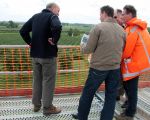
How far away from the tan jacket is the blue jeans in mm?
104

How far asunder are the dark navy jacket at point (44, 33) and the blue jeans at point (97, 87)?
770 millimetres

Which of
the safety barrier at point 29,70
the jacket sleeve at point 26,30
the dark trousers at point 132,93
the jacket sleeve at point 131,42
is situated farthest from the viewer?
the safety barrier at point 29,70

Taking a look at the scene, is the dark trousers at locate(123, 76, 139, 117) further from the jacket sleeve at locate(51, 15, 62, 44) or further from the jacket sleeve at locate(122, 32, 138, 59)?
the jacket sleeve at locate(51, 15, 62, 44)

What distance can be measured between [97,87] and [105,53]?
515 mm

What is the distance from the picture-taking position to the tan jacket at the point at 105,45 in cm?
412

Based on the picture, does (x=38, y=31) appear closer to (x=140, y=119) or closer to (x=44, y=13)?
(x=44, y=13)

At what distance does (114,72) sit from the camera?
441cm

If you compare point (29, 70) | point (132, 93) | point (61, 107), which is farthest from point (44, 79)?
point (29, 70)

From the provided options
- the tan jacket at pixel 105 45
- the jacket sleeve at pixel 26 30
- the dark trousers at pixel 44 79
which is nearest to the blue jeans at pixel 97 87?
the tan jacket at pixel 105 45

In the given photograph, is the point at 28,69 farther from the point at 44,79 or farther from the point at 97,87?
the point at 97,87

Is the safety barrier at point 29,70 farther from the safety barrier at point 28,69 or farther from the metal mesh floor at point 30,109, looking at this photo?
the metal mesh floor at point 30,109

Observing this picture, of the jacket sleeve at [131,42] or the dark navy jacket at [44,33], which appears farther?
the dark navy jacket at [44,33]

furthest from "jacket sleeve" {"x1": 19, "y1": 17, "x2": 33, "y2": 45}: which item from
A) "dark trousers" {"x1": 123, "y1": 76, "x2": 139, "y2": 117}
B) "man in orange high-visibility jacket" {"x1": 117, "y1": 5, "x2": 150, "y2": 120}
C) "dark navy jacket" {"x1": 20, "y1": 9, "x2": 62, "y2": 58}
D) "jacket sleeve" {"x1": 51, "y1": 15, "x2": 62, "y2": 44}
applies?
"dark trousers" {"x1": 123, "y1": 76, "x2": 139, "y2": 117}

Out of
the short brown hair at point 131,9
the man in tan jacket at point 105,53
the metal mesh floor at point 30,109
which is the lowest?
the metal mesh floor at point 30,109
